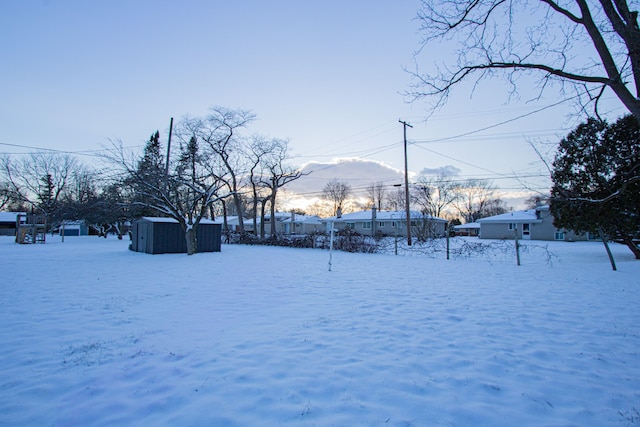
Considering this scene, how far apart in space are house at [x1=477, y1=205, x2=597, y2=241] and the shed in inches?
1179

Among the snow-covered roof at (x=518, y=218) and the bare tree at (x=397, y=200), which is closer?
the snow-covered roof at (x=518, y=218)

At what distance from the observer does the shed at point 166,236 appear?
16.3 meters

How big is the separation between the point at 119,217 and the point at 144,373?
3284 cm

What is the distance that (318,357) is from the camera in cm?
348

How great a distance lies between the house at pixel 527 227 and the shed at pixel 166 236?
30.0m

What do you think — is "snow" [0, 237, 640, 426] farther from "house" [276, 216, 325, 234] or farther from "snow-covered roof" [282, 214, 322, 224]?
"snow-covered roof" [282, 214, 322, 224]

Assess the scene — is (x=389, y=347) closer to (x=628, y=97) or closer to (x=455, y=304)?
(x=455, y=304)

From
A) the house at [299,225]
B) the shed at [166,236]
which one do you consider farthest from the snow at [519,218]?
the shed at [166,236]

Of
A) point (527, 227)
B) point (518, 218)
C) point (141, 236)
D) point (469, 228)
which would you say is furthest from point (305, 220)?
point (141, 236)

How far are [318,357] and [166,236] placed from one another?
1551 centimetres

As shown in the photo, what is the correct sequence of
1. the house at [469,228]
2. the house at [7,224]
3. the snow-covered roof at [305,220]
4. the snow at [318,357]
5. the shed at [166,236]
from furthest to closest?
the snow-covered roof at [305,220] → the house at [469,228] → the house at [7,224] → the shed at [166,236] → the snow at [318,357]

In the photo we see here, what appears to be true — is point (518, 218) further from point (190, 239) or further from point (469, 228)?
point (190, 239)

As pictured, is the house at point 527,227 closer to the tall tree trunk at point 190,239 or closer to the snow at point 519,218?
→ the snow at point 519,218

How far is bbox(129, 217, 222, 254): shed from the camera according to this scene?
16.3m
